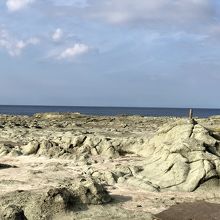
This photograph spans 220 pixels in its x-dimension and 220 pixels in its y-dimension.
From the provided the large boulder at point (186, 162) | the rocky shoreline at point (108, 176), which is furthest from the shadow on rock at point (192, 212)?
the large boulder at point (186, 162)

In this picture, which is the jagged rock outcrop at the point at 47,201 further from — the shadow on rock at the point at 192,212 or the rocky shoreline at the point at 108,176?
the shadow on rock at the point at 192,212

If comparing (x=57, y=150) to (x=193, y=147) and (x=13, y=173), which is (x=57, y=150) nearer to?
(x=13, y=173)

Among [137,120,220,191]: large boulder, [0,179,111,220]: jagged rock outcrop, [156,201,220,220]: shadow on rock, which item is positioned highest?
[137,120,220,191]: large boulder

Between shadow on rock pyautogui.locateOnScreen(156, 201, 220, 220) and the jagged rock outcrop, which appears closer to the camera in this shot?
the jagged rock outcrop

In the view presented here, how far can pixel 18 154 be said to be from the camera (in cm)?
3109

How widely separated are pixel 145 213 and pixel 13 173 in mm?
9619

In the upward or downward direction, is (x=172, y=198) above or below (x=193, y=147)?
below

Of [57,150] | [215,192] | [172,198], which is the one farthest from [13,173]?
[215,192]

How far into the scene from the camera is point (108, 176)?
2342 cm

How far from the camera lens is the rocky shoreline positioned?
17453 millimetres

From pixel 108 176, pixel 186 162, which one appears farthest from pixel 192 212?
pixel 108 176

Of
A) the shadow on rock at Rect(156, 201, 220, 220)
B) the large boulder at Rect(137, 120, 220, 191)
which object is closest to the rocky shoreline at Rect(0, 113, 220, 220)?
the large boulder at Rect(137, 120, 220, 191)

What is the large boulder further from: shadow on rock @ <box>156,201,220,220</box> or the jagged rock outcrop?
the jagged rock outcrop

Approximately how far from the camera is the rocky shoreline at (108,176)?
17.5m
